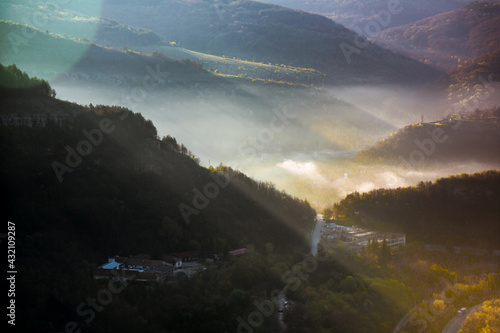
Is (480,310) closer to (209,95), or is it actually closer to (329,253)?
(329,253)

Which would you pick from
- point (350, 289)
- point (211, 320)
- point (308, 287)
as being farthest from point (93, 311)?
point (350, 289)

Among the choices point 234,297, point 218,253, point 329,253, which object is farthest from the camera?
point 329,253

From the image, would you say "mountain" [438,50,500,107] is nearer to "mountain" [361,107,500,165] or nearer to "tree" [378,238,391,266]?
"mountain" [361,107,500,165]

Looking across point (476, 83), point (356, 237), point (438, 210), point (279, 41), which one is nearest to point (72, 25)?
point (279, 41)

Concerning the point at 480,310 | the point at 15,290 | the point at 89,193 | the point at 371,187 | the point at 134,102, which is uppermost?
the point at 134,102

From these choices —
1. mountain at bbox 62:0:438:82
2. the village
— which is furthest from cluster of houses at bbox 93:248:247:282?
mountain at bbox 62:0:438:82

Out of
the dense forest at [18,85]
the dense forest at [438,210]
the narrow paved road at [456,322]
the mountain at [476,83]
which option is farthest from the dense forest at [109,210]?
the mountain at [476,83]

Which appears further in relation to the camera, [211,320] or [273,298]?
[273,298]
